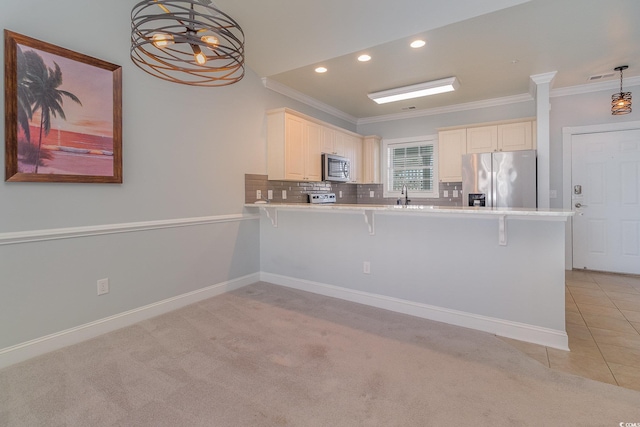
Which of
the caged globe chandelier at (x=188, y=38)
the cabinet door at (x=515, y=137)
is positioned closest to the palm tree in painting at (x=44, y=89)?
the caged globe chandelier at (x=188, y=38)

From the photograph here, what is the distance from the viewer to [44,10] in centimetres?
223

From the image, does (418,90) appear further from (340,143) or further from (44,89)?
(44,89)

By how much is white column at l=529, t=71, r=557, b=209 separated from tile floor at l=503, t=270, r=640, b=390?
48.9 inches

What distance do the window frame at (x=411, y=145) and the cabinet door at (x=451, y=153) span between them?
0.40 metres

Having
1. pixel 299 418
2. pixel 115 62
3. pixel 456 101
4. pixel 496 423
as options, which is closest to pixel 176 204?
pixel 115 62

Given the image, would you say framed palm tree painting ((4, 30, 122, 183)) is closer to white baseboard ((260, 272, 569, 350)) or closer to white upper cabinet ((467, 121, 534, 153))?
white baseboard ((260, 272, 569, 350))

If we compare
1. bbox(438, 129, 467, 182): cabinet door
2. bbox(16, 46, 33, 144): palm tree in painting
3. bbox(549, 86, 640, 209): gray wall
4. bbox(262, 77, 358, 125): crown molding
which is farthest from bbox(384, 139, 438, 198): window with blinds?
bbox(16, 46, 33, 144): palm tree in painting

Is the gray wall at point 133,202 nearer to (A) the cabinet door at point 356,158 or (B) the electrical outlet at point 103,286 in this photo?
(B) the electrical outlet at point 103,286

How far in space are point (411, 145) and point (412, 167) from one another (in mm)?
410

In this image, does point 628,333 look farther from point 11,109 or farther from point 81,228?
point 11,109

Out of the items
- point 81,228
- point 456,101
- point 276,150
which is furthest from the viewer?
point 456,101

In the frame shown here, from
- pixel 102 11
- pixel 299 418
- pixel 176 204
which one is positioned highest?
pixel 102 11

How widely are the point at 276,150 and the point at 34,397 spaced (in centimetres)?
317

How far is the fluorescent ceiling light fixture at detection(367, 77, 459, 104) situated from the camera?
405cm
